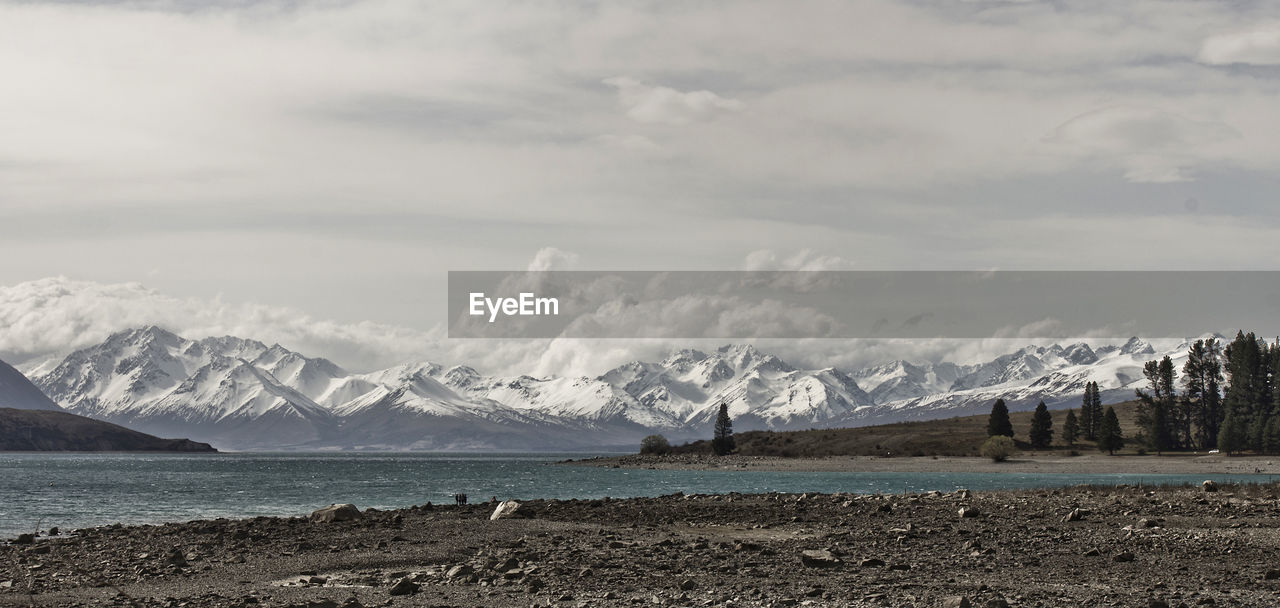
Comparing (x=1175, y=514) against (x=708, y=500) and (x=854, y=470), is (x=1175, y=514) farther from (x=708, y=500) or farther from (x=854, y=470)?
(x=854, y=470)

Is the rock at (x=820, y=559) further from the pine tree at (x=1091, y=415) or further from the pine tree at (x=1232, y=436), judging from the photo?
the pine tree at (x=1091, y=415)

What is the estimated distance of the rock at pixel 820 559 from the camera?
2827 centimetres

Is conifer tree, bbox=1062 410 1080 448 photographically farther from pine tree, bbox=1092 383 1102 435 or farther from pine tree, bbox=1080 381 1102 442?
pine tree, bbox=1092 383 1102 435

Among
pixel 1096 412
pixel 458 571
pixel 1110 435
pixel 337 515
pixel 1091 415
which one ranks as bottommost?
pixel 1110 435

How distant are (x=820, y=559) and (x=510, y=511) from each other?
69.2 ft

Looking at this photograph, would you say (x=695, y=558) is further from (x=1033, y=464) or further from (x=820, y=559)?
(x=1033, y=464)

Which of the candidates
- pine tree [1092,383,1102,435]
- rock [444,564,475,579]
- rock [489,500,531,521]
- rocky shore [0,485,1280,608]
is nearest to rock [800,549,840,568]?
rocky shore [0,485,1280,608]

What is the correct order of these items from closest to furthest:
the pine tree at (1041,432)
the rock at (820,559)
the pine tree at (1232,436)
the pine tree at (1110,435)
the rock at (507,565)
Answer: the rock at (820,559) < the rock at (507,565) < the pine tree at (1232,436) < the pine tree at (1110,435) < the pine tree at (1041,432)

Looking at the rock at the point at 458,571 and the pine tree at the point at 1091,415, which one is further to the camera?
the pine tree at the point at 1091,415

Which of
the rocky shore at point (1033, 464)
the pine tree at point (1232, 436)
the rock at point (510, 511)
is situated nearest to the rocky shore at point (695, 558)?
the rock at point (510, 511)

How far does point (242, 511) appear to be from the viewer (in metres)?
62.9

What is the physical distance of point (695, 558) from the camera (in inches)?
1210

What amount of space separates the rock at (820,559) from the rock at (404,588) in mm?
9948

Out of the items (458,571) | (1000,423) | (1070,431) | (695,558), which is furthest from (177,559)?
(1000,423)
